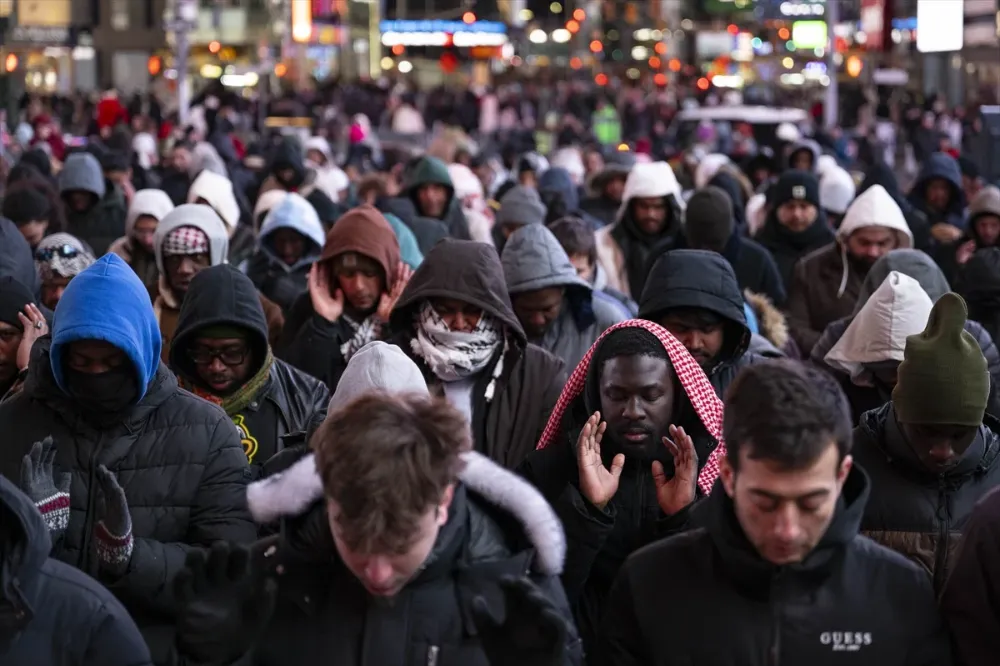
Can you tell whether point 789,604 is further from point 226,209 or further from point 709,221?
point 226,209

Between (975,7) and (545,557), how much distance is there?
66.4 feet

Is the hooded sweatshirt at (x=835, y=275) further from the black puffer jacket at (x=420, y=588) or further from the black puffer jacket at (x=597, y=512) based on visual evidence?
the black puffer jacket at (x=420, y=588)

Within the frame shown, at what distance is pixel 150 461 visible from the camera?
17.1 feet

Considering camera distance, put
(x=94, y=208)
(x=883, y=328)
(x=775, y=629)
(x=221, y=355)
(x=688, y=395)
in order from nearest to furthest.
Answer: (x=775, y=629), (x=688, y=395), (x=221, y=355), (x=883, y=328), (x=94, y=208)

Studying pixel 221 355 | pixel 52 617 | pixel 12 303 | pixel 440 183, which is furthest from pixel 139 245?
pixel 52 617

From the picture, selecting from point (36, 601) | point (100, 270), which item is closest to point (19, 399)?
point (100, 270)

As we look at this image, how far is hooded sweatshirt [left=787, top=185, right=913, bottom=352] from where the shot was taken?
10.4 metres

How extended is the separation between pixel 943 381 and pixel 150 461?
216cm

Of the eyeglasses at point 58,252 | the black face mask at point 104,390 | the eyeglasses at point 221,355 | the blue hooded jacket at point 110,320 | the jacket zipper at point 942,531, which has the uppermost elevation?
the blue hooded jacket at point 110,320

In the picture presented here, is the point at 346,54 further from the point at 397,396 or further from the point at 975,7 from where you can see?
the point at 397,396

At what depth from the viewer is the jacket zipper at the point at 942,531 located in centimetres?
516

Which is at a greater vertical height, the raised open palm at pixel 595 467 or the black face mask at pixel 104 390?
the black face mask at pixel 104 390

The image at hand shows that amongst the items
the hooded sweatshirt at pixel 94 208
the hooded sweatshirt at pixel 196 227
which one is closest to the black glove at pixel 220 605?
Result: the hooded sweatshirt at pixel 196 227

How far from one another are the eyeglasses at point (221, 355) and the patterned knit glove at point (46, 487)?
56.5 inches
